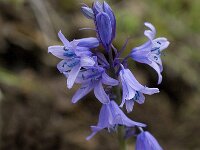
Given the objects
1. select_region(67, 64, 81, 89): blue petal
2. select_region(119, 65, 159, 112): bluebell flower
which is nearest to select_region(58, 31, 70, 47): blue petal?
select_region(67, 64, 81, 89): blue petal

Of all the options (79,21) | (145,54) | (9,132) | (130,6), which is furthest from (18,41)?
(145,54)

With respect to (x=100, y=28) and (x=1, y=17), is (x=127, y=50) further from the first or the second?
(x=100, y=28)

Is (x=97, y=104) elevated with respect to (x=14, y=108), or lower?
lower

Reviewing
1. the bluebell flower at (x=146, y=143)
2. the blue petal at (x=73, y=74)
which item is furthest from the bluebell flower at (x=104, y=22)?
the bluebell flower at (x=146, y=143)

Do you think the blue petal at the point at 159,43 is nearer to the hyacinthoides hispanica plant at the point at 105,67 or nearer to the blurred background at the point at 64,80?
the hyacinthoides hispanica plant at the point at 105,67

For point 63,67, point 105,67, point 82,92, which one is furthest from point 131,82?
point 63,67

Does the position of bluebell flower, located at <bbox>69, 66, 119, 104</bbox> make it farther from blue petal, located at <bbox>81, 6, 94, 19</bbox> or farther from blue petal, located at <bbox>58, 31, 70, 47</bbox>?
blue petal, located at <bbox>81, 6, 94, 19</bbox>

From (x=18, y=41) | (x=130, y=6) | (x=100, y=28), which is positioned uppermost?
(x=100, y=28)
